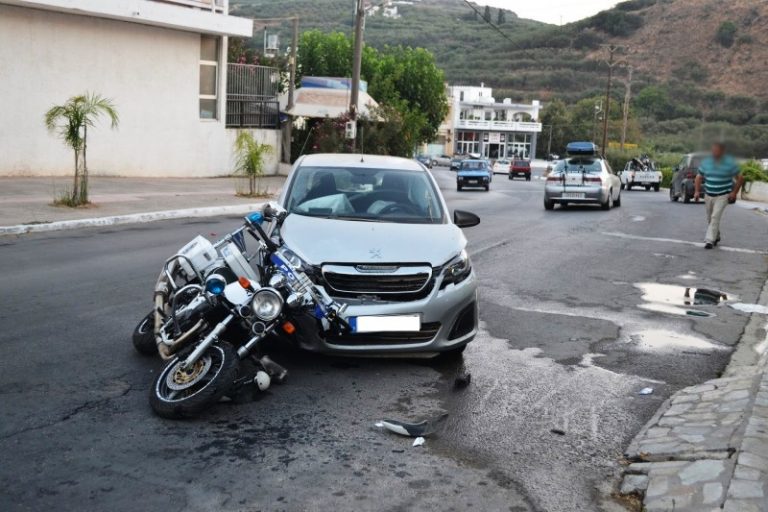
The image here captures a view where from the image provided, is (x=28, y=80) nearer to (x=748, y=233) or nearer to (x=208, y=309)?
(x=748, y=233)

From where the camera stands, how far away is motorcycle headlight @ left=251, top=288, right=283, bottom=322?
568 centimetres

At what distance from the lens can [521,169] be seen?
70.2m

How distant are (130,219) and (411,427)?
45.2ft

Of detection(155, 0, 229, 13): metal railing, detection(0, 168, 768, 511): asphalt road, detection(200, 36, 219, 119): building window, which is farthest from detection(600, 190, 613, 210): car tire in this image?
detection(0, 168, 768, 511): asphalt road

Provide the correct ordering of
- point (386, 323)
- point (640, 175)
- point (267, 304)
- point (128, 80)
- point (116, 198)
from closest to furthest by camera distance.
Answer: point (267, 304), point (386, 323), point (116, 198), point (128, 80), point (640, 175)

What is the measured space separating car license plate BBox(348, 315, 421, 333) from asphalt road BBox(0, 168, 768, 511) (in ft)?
1.31

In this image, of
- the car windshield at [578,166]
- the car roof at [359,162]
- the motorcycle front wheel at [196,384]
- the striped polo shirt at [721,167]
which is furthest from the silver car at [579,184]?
the striped polo shirt at [721,167]

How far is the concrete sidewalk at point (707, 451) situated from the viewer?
14.4ft

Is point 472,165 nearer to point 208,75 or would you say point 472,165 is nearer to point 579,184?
point 208,75

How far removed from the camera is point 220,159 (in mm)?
32594

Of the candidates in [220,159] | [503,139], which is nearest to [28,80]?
[220,159]

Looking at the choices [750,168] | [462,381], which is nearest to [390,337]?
[462,381]

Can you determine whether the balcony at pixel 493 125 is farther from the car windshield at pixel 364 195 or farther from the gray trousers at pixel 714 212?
the car windshield at pixel 364 195

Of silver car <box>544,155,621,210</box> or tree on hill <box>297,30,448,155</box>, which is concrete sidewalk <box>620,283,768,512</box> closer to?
silver car <box>544,155,621,210</box>
